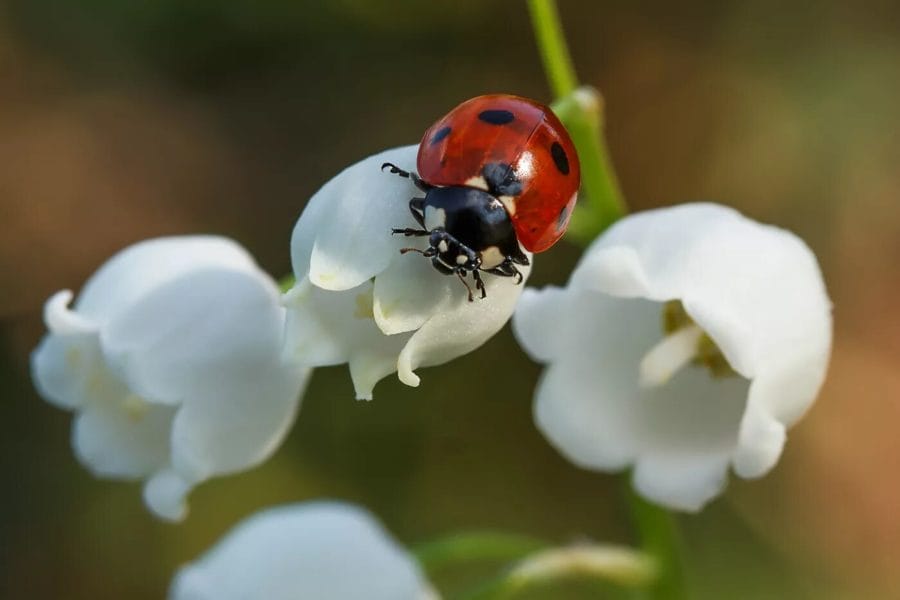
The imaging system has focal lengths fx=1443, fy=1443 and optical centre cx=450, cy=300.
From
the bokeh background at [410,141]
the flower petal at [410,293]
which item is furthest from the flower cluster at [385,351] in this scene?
the bokeh background at [410,141]

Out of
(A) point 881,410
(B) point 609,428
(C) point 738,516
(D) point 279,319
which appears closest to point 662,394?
(B) point 609,428

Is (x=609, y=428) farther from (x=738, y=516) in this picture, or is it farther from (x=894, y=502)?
(x=894, y=502)

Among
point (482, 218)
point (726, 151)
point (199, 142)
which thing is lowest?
point (726, 151)

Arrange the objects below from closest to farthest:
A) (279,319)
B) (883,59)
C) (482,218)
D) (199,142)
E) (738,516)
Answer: (482,218), (279,319), (738,516), (883,59), (199,142)

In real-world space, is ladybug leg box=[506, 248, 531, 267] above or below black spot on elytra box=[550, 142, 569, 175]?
below

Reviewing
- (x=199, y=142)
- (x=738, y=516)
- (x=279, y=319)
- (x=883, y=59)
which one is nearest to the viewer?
(x=279, y=319)

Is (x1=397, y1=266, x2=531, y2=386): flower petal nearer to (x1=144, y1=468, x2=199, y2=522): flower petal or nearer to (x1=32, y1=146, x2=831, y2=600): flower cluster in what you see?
(x1=32, y1=146, x2=831, y2=600): flower cluster

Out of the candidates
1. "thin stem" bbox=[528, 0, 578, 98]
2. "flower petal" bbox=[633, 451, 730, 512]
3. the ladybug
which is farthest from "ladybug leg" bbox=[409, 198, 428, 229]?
"flower petal" bbox=[633, 451, 730, 512]

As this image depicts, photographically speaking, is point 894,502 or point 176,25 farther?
point 176,25
